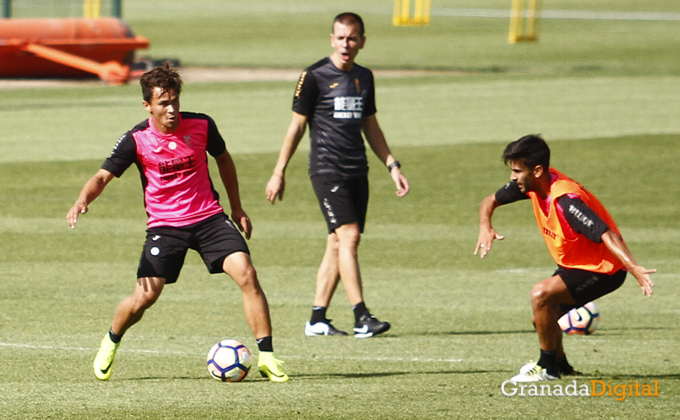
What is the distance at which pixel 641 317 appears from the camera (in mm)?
10047

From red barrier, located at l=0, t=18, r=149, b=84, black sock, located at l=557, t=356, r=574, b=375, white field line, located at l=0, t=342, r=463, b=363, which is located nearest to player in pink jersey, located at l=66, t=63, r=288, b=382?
white field line, located at l=0, t=342, r=463, b=363

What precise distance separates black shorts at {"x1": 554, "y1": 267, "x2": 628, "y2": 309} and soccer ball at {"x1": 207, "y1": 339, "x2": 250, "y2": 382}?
206cm

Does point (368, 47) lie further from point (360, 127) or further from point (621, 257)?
point (621, 257)

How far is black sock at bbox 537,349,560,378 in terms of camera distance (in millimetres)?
7668

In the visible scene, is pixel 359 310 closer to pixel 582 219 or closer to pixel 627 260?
pixel 582 219

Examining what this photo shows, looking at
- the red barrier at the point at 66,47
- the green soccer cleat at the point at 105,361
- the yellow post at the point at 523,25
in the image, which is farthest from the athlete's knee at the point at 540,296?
the yellow post at the point at 523,25

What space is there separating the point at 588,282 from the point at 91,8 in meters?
28.5

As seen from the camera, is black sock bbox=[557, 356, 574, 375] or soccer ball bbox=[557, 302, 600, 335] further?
soccer ball bbox=[557, 302, 600, 335]

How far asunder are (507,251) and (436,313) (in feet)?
10.4

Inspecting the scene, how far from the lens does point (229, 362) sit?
24.7ft

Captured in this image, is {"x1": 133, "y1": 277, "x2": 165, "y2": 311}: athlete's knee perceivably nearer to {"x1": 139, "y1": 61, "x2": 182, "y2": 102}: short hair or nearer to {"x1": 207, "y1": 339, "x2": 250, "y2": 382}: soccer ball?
{"x1": 207, "y1": 339, "x2": 250, "y2": 382}: soccer ball

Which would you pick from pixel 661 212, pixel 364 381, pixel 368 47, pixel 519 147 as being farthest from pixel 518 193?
pixel 368 47

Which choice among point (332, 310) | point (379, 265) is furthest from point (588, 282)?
point (379, 265)

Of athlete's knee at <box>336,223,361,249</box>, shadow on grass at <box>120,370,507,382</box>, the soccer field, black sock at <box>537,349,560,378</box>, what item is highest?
athlete's knee at <box>336,223,361,249</box>
